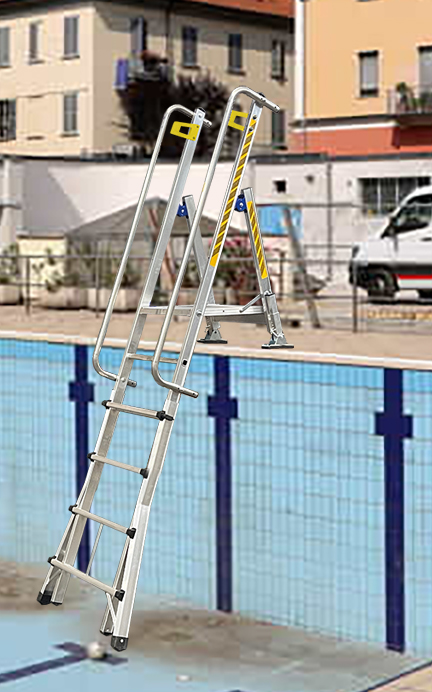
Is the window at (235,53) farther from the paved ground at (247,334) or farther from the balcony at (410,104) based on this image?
the paved ground at (247,334)

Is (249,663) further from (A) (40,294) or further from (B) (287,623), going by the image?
(A) (40,294)

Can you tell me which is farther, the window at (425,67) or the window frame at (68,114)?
the window frame at (68,114)

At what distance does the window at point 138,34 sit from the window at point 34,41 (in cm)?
368

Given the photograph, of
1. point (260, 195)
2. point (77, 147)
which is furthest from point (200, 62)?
point (260, 195)

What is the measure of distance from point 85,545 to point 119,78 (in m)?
43.5

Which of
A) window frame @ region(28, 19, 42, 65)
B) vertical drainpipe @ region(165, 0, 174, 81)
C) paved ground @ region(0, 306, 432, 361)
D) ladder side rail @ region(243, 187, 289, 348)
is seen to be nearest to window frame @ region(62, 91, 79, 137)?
window frame @ region(28, 19, 42, 65)

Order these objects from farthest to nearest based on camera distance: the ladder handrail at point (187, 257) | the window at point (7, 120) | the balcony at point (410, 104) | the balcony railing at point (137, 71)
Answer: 1. the window at point (7, 120)
2. the balcony railing at point (137, 71)
3. the balcony at point (410, 104)
4. the ladder handrail at point (187, 257)

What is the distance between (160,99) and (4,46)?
270 inches

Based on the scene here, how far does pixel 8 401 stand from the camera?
10.5m

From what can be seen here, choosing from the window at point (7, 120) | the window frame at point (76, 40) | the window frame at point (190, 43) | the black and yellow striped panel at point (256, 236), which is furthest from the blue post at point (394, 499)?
the window frame at point (190, 43)

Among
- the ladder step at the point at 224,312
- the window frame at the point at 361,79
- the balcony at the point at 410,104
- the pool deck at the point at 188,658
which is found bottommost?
the pool deck at the point at 188,658

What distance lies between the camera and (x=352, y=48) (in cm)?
4562

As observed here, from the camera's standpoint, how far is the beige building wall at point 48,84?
52094 mm

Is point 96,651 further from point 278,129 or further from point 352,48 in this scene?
point 278,129
